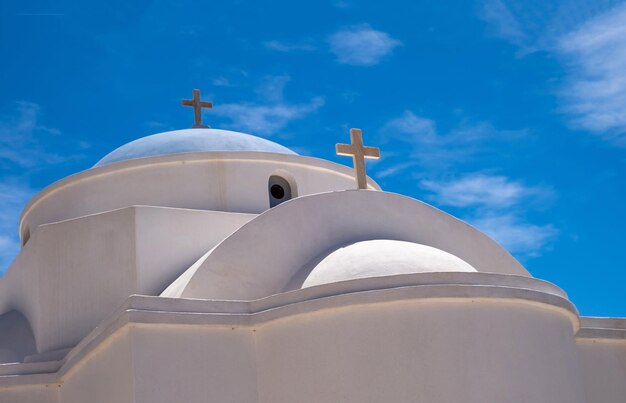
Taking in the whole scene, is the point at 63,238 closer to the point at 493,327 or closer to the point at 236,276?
the point at 236,276

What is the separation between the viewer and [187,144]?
15.7 meters

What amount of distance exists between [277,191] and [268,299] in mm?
4575

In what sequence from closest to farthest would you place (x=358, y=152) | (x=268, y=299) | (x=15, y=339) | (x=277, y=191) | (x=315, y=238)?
(x=268, y=299)
(x=315, y=238)
(x=358, y=152)
(x=15, y=339)
(x=277, y=191)

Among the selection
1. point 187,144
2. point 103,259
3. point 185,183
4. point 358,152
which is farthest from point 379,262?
point 187,144

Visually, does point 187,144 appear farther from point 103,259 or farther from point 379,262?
point 379,262

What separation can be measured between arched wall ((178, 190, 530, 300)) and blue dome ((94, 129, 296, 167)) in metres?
3.20

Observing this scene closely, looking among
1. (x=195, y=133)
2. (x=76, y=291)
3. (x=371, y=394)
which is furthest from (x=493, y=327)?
(x=195, y=133)

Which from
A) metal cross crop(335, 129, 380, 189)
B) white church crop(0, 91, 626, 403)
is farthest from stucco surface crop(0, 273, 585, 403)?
metal cross crop(335, 129, 380, 189)

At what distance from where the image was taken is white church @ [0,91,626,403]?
10.5 m

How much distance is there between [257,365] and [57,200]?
5.92m

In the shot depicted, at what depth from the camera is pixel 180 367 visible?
1041 cm

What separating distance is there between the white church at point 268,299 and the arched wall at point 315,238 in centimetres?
2

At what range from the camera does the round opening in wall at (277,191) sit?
1535cm

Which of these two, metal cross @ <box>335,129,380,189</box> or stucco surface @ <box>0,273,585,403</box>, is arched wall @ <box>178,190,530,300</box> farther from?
stucco surface @ <box>0,273,585,403</box>
